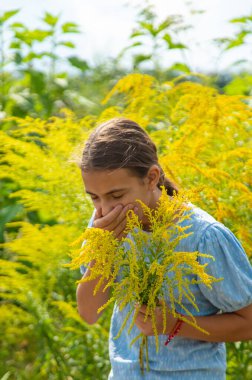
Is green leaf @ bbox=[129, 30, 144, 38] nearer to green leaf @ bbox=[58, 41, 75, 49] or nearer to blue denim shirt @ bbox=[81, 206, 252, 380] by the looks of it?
green leaf @ bbox=[58, 41, 75, 49]

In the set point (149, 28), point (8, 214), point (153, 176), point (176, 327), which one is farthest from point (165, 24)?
point (176, 327)

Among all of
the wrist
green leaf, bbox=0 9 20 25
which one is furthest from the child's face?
green leaf, bbox=0 9 20 25

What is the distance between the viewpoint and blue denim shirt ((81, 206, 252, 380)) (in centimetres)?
198

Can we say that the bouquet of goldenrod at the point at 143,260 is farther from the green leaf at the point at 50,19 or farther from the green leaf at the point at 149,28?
the green leaf at the point at 50,19

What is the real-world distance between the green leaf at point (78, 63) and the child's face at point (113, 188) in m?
2.98

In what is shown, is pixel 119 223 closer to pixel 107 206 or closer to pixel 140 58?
pixel 107 206

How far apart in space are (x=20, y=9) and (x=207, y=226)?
314 centimetres

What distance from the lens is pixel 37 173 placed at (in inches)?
124

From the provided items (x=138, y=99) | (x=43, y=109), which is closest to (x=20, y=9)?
(x=43, y=109)

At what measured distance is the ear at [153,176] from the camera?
207cm

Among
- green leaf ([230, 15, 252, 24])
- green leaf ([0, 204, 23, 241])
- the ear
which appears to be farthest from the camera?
green leaf ([230, 15, 252, 24])

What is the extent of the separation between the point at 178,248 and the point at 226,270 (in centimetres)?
14

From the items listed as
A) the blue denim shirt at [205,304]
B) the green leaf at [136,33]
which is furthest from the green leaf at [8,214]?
the blue denim shirt at [205,304]

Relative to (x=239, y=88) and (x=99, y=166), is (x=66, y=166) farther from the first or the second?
(x=239, y=88)
